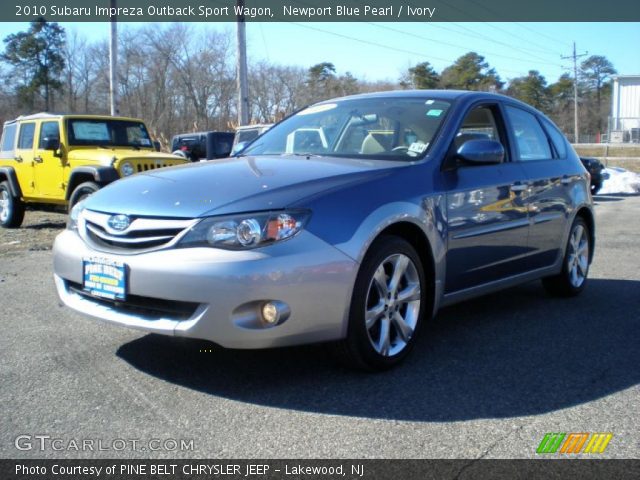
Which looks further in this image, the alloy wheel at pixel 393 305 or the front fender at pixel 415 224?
the alloy wheel at pixel 393 305

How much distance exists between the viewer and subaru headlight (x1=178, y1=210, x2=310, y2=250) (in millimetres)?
3340

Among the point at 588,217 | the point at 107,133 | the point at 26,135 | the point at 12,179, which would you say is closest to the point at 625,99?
the point at 107,133

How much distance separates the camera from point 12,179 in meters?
11.5

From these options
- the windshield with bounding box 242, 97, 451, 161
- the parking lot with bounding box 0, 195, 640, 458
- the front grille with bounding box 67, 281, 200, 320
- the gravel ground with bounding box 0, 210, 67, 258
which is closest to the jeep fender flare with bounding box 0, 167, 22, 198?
the gravel ground with bounding box 0, 210, 67, 258

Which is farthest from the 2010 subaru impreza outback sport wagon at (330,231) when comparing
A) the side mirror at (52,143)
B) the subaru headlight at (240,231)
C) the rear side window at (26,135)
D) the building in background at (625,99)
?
the building in background at (625,99)

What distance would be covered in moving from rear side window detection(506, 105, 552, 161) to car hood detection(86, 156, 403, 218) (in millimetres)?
1595

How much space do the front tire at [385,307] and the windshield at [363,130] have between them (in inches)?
30.2

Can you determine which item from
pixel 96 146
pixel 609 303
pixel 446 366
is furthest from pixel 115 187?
pixel 96 146

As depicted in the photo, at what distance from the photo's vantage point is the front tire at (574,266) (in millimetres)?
5910

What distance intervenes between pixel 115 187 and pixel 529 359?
8.83ft

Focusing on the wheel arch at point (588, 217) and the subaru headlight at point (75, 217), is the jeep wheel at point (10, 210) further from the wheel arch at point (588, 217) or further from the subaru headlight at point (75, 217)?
the wheel arch at point (588, 217)

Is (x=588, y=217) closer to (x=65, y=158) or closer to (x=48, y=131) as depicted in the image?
(x=65, y=158)

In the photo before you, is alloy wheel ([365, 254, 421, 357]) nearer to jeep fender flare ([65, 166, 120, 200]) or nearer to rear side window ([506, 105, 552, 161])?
rear side window ([506, 105, 552, 161])

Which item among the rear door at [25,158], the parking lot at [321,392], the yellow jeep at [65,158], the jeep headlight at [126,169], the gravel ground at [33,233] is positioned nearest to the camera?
the parking lot at [321,392]
